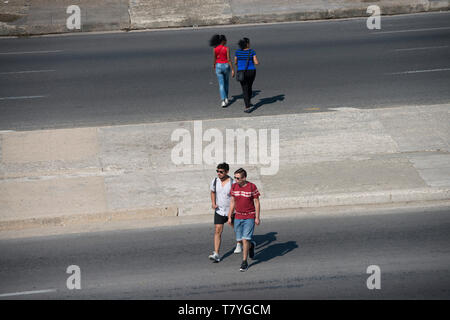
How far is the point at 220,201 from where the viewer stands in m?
10.4

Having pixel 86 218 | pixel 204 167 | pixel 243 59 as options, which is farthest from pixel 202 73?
pixel 86 218

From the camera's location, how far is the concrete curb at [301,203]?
38.9 ft

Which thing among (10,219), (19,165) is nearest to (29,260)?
(10,219)

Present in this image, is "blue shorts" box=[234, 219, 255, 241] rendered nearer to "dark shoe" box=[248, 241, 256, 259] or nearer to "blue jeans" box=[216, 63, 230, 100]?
"dark shoe" box=[248, 241, 256, 259]

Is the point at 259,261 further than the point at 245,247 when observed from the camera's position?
Yes

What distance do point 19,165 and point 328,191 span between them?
6.20 m

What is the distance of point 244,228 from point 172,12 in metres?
14.4

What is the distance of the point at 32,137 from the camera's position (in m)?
14.7

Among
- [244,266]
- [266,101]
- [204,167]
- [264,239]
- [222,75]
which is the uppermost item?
[222,75]

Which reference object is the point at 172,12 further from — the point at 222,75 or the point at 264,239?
the point at 264,239

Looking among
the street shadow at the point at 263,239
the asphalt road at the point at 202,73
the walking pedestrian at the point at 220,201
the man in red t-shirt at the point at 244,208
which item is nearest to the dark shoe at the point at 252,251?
the man in red t-shirt at the point at 244,208

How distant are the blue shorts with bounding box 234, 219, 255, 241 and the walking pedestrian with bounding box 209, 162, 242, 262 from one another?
0.89 ft
